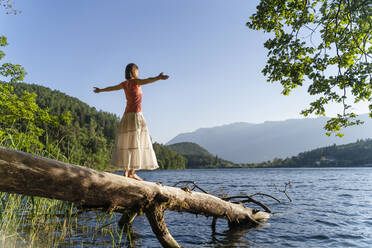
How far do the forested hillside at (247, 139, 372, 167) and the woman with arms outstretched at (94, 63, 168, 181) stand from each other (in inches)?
6875

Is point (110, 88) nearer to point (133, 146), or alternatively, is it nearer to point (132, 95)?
point (132, 95)

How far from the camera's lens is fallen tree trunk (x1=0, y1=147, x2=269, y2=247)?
315 cm

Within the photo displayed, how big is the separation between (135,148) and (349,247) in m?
7.71

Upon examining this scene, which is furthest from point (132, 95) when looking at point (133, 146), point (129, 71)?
point (133, 146)

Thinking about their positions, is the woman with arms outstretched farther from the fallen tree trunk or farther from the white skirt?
the fallen tree trunk

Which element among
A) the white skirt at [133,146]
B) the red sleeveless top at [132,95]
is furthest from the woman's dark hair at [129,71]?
the white skirt at [133,146]

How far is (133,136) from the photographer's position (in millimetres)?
5492

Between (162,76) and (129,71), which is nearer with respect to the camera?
(162,76)

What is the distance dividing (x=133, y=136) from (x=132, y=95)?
3.34 feet

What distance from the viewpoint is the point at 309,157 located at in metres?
170

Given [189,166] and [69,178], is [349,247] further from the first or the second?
[189,166]

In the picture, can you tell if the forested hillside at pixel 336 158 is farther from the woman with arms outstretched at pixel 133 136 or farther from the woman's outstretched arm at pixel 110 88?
the woman's outstretched arm at pixel 110 88

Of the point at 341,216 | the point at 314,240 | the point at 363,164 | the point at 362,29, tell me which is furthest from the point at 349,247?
the point at 363,164

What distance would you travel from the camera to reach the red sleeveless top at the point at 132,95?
5641 mm
